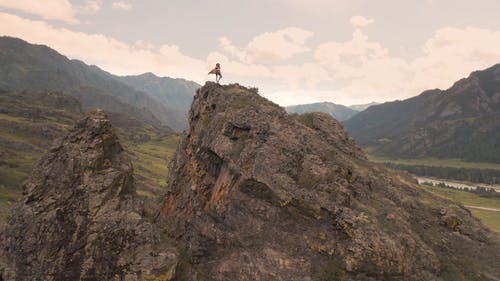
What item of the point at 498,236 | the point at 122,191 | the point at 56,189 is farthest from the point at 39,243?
the point at 498,236

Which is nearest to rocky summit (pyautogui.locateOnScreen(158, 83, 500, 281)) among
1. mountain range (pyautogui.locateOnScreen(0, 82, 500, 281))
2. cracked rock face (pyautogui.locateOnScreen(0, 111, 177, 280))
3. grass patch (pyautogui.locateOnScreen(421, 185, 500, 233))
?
mountain range (pyautogui.locateOnScreen(0, 82, 500, 281))

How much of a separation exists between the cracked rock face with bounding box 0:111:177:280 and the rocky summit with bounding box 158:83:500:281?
10.8ft

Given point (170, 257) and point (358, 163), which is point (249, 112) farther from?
point (170, 257)

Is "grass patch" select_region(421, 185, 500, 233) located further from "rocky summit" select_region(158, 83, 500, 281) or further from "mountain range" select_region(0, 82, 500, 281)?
"mountain range" select_region(0, 82, 500, 281)

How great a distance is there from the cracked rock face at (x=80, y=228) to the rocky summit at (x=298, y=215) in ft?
10.8

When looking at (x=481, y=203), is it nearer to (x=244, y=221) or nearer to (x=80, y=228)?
(x=244, y=221)

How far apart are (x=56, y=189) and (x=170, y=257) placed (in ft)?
26.8

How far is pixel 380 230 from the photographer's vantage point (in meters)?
22.7

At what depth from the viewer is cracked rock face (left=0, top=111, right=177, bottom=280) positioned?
68.6 feet

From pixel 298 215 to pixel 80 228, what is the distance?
1281 cm

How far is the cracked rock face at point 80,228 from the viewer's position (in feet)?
68.6

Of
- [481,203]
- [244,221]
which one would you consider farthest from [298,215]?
[481,203]

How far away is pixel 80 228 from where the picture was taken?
21672 millimetres

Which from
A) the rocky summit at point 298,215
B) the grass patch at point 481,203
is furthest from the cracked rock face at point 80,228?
the grass patch at point 481,203
